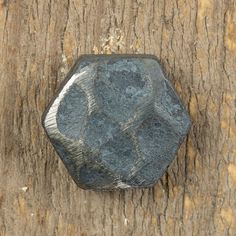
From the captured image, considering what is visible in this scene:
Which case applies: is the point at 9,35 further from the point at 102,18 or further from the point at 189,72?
the point at 189,72

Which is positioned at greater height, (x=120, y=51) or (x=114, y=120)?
(x=120, y=51)

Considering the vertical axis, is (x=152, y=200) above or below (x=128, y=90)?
below

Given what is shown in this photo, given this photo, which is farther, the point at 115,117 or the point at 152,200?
the point at 152,200

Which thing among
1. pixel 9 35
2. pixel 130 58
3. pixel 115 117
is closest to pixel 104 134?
pixel 115 117
